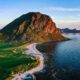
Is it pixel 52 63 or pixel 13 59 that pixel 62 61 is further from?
pixel 13 59

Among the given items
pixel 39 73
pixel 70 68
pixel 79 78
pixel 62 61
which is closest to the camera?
pixel 79 78

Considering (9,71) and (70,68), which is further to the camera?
(70,68)

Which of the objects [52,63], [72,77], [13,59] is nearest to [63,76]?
[72,77]

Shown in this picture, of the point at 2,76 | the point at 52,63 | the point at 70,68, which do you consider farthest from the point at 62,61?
the point at 2,76

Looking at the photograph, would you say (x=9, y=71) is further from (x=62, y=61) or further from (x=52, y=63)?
(x=62, y=61)

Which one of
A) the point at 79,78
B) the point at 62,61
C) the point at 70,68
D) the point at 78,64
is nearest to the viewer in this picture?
the point at 79,78

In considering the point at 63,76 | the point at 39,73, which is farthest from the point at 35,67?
the point at 63,76

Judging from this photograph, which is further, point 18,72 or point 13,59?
point 13,59

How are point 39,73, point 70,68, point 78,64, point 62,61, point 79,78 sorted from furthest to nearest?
1. point 62,61
2. point 78,64
3. point 70,68
4. point 39,73
5. point 79,78

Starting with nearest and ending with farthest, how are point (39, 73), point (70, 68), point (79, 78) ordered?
point (79, 78) < point (39, 73) < point (70, 68)
